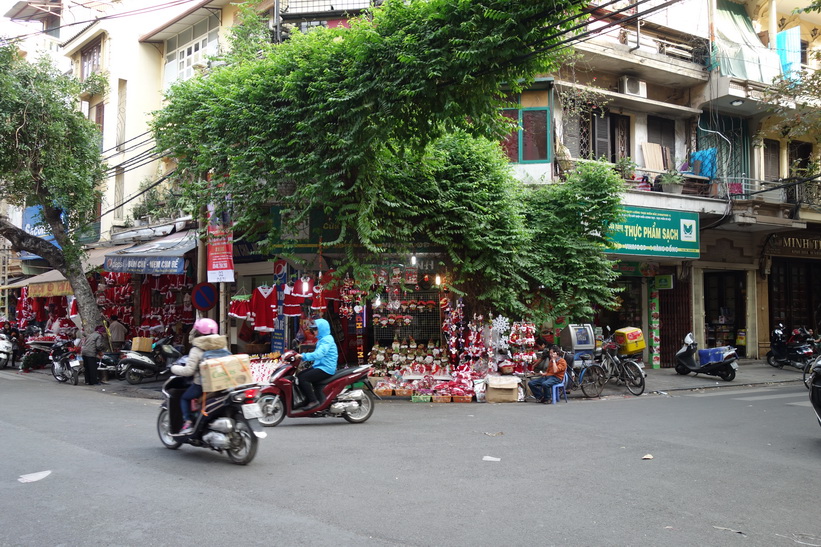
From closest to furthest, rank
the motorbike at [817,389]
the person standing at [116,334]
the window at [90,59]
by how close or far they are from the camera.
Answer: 1. the motorbike at [817,389]
2. the person standing at [116,334]
3. the window at [90,59]

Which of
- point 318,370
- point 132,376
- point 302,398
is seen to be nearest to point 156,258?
point 132,376

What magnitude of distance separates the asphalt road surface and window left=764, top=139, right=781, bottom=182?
1296cm

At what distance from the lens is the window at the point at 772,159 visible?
20.2 m

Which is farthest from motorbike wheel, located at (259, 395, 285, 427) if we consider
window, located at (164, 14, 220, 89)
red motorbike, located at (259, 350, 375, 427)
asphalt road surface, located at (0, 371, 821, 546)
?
window, located at (164, 14, 220, 89)

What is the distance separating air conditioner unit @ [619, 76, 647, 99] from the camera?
1716 cm

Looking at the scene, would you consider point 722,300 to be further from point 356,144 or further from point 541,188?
point 356,144

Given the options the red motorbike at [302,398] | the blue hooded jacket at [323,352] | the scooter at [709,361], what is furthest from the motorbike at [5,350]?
the scooter at [709,361]

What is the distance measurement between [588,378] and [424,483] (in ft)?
25.6

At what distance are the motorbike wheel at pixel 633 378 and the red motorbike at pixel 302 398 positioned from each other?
22.3 feet

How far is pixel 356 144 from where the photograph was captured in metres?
11.0

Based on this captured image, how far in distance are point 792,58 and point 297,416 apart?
19.1 m

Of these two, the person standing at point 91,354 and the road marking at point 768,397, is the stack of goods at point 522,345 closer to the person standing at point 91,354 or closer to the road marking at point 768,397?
the road marking at point 768,397

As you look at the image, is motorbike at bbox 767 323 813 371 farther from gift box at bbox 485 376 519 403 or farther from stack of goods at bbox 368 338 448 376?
stack of goods at bbox 368 338 448 376

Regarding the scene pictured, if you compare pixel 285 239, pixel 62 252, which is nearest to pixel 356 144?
pixel 285 239
